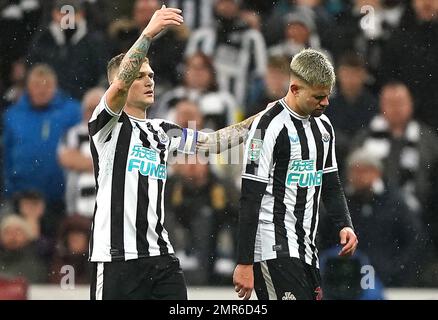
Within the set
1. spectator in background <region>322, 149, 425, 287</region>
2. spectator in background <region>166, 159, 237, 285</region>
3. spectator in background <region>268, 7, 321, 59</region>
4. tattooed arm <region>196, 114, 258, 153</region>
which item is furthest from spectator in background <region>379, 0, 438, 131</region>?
tattooed arm <region>196, 114, 258, 153</region>

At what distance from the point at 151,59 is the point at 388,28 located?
199 centimetres

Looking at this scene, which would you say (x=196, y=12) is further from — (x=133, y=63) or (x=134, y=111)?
(x=133, y=63)

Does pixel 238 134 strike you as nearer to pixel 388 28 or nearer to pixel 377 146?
pixel 377 146

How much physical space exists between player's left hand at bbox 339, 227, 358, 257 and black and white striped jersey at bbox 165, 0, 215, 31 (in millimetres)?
3638

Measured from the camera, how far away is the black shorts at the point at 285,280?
5.57 m

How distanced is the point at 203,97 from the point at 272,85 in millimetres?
568

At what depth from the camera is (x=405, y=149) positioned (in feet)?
28.1

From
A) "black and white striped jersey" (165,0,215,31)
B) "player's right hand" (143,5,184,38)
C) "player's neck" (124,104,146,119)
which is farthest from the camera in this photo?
"black and white striped jersey" (165,0,215,31)

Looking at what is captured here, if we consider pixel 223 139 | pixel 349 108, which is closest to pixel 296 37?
pixel 349 108

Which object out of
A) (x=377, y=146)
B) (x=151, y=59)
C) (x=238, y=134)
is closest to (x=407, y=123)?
(x=377, y=146)

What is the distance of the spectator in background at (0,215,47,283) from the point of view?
8266 mm

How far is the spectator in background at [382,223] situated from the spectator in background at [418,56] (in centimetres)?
71

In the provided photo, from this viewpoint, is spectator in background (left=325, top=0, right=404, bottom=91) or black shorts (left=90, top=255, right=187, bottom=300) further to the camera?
spectator in background (left=325, top=0, right=404, bottom=91)

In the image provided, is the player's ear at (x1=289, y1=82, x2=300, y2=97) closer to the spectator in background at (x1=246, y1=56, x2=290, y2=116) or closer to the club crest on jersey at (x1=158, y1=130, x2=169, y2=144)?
the club crest on jersey at (x1=158, y1=130, x2=169, y2=144)
